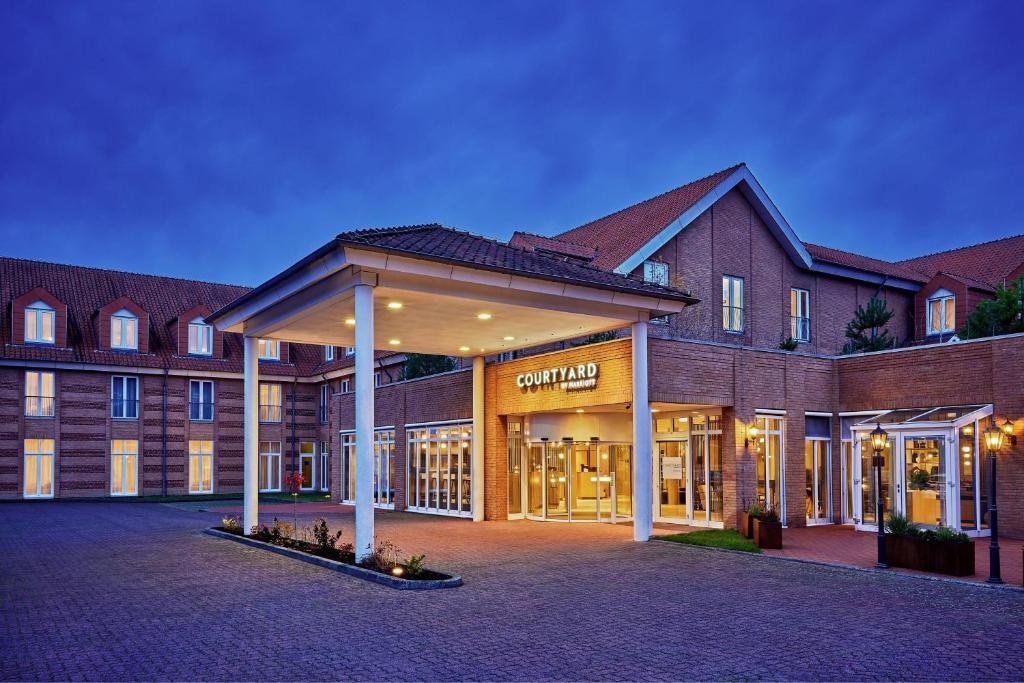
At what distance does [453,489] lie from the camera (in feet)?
85.6

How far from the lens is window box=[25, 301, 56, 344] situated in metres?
37.4

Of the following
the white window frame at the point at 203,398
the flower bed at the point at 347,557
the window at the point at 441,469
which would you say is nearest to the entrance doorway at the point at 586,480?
the window at the point at 441,469

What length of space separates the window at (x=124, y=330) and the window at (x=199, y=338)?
8.38 feet

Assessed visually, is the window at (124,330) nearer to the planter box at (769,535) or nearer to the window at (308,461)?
the window at (308,461)

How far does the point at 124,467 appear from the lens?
3919 centimetres

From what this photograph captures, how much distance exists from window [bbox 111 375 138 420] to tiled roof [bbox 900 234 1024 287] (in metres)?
33.6

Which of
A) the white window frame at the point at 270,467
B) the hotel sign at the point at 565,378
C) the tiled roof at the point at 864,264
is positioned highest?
the tiled roof at the point at 864,264

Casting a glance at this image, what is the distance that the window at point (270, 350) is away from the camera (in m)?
44.8

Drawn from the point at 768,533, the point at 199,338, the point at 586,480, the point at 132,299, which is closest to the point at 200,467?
the point at 199,338

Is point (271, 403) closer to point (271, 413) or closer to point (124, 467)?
point (271, 413)

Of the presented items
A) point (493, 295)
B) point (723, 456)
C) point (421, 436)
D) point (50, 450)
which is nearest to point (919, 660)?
point (493, 295)

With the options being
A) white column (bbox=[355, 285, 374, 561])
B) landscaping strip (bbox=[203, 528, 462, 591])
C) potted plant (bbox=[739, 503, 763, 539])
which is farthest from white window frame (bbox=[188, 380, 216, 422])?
potted plant (bbox=[739, 503, 763, 539])

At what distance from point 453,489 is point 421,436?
257cm

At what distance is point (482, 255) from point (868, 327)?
15.9 meters
